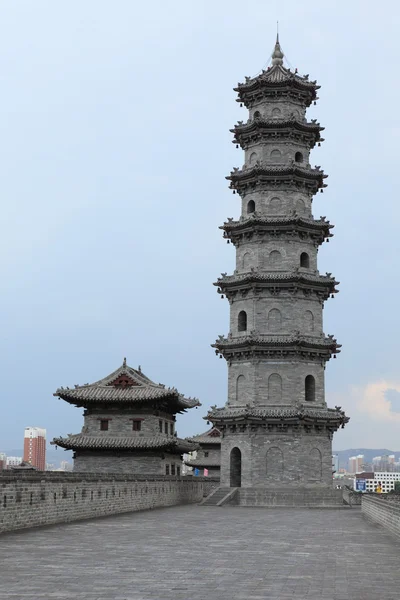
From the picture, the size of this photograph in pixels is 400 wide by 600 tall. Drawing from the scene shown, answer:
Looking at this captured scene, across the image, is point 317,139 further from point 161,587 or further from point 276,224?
point 161,587

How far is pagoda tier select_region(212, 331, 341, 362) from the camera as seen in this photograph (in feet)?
157

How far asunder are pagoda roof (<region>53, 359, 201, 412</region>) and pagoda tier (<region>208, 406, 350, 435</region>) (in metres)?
3.61

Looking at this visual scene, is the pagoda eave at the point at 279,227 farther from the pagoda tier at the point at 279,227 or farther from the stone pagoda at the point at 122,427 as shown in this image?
the stone pagoda at the point at 122,427

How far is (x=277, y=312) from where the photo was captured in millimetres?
49281

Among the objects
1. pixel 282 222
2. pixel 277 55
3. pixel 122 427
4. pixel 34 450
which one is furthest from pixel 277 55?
pixel 34 450

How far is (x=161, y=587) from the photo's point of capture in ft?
41.5

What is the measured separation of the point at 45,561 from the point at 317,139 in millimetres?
44414

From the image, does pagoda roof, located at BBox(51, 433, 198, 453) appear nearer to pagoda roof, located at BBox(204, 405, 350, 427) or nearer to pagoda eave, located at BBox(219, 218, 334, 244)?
pagoda roof, located at BBox(204, 405, 350, 427)

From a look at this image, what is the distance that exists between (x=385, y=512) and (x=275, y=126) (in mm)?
32362

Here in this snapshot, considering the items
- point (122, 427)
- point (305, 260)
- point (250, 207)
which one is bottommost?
point (122, 427)

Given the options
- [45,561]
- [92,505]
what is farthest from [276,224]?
[45,561]

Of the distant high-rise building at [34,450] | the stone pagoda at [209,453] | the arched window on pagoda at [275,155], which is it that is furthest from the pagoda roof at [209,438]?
the distant high-rise building at [34,450]

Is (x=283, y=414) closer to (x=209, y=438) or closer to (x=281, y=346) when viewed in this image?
(x=281, y=346)

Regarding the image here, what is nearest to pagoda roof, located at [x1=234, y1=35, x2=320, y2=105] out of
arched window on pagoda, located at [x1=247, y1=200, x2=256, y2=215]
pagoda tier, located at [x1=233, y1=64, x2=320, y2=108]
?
pagoda tier, located at [x1=233, y1=64, x2=320, y2=108]
